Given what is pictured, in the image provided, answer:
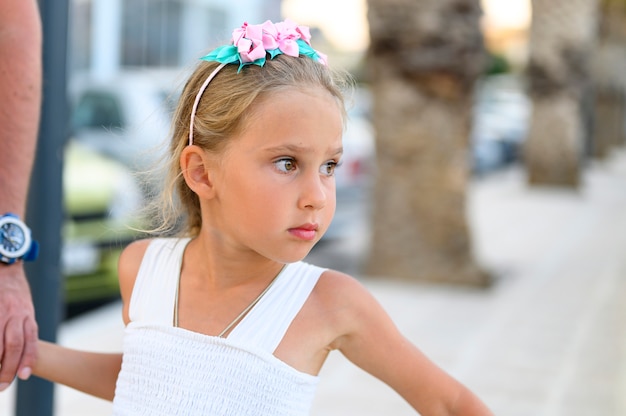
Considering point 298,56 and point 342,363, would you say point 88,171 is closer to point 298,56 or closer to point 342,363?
point 342,363

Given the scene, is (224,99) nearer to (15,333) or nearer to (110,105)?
(15,333)

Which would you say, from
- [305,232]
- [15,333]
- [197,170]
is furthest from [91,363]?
[305,232]

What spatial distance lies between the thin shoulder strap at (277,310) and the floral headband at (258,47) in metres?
0.30

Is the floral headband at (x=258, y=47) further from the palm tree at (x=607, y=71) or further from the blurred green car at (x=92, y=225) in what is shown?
the palm tree at (x=607, y=71)

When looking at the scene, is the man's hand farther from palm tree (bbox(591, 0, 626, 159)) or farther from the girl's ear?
palm tree (bbox(591, 0, 626, 159))

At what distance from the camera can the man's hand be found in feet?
5.78

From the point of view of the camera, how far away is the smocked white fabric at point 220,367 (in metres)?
1.67

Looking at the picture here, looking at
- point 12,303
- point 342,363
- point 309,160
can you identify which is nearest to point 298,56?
point 309,160

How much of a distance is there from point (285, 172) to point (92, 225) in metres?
4.62

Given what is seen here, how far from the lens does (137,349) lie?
5.82 feet

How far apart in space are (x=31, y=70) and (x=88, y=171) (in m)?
4.34

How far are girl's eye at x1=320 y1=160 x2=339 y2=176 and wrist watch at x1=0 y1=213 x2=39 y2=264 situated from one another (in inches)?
24.7

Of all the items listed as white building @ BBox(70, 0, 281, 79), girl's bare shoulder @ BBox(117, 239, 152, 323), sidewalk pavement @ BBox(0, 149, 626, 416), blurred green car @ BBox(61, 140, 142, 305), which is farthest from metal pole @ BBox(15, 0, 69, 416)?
white building @ BBox(70, 0, 281, 79)

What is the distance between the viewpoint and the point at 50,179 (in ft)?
9.52
